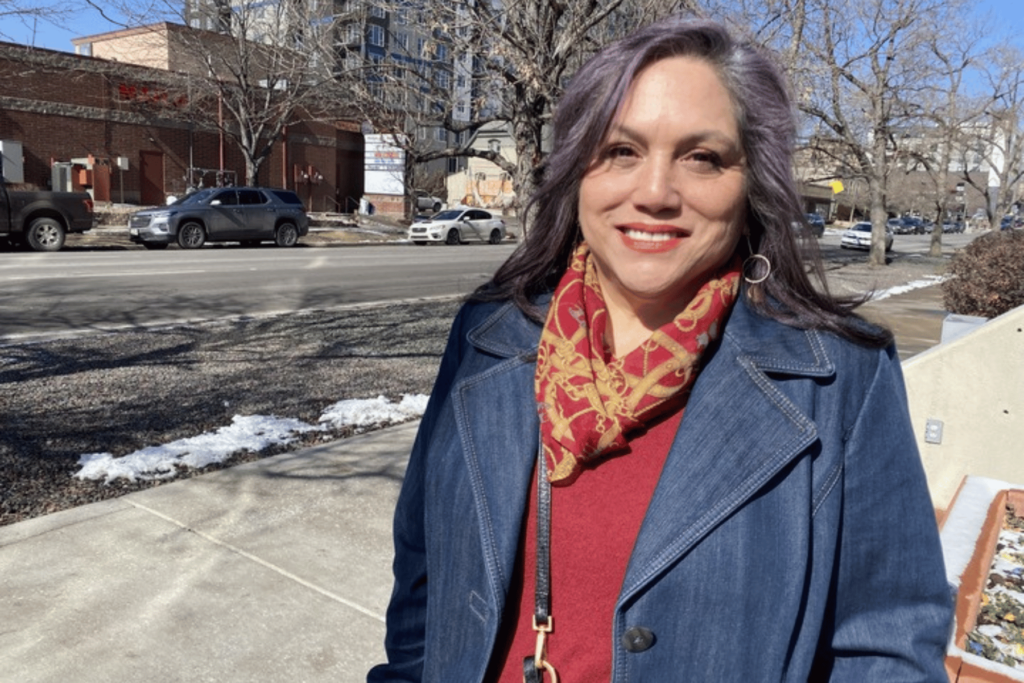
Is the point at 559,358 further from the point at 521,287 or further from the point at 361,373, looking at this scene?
the point at 361,373

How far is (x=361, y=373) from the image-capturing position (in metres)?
7.89

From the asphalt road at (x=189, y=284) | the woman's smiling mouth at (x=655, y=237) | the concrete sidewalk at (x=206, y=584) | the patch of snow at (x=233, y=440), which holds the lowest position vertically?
the concrete sidewalk at (x=206, y=584)

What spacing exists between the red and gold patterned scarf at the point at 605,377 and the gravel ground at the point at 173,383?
2.42 m

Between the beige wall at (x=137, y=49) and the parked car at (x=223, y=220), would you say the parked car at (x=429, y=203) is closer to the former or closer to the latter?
the beige wall at (x=137, y=49)

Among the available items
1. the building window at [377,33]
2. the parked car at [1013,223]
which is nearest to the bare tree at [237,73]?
the building window at [377,33]

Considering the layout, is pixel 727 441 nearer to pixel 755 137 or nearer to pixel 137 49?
pixel 755 137

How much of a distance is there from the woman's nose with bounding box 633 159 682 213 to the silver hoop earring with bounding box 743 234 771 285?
19cm

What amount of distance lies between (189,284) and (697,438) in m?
13.4

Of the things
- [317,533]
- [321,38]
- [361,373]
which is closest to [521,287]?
[317,533]

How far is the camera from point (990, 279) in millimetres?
8633

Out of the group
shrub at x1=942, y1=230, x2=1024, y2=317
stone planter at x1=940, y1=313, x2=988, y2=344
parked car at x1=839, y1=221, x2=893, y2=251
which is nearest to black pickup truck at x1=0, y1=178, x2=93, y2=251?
shrub at x1=942, y1=230, x2=1024, y2=317

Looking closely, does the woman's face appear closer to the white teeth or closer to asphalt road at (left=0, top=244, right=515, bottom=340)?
the white teeth

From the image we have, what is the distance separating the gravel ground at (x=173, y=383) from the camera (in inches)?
202

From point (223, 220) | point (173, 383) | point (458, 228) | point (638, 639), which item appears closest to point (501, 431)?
point (638, 639)
